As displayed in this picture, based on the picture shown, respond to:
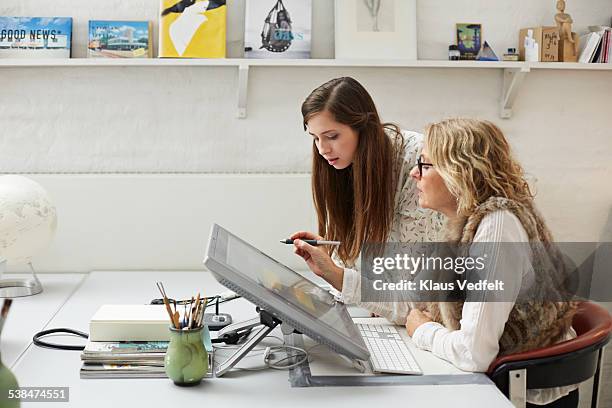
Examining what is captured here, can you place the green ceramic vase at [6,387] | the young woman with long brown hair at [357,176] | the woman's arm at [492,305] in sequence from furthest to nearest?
the young woman with long brown hair at [357,176], the woman's arm at [492,305], the green ceramic vase at [6,387]

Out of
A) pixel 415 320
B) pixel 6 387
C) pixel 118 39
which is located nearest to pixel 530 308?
pixel 415 320

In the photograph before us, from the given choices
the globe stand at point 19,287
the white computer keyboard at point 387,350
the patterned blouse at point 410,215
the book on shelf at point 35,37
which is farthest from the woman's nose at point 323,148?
the book on shelf at point 35,37

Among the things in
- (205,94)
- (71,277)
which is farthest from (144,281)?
(205,94)

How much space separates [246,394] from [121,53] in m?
1.65

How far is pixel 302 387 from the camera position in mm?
1540

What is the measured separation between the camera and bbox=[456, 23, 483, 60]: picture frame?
2.89 m

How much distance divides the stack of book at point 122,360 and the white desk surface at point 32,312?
20cm

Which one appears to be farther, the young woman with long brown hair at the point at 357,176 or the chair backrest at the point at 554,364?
the young woman with long brown hair at the point at 357,176

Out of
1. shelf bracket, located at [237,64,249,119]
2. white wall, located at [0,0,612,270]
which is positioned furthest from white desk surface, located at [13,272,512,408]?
shelf bracket, located at [237,64,249,119]

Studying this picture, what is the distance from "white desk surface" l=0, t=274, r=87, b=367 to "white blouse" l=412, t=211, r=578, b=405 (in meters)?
0.99

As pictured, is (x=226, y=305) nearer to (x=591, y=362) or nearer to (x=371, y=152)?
(x=371, y=152)

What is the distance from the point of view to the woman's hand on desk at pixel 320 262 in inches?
76.1

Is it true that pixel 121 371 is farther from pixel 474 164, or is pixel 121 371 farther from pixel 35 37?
pixel 35 37

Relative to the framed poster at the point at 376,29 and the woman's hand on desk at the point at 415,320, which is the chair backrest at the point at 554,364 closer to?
the woman's hand on desk at the point at 415,320
